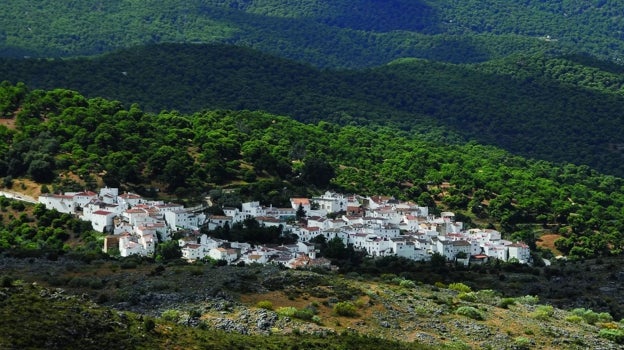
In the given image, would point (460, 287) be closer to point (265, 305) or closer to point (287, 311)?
point (265, 305)

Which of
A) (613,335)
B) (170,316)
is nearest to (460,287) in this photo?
(613,335)

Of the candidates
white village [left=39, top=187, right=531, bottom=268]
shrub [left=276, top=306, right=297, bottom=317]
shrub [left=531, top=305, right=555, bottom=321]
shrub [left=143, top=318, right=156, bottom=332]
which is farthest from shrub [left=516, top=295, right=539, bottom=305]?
shrub [left=143, top=318, right=156, bottom=332]

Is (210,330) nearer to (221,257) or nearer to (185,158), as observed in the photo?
(221,257)

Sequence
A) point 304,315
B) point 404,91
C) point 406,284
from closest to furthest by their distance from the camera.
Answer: point 304,315, point 406,284, point 404,91

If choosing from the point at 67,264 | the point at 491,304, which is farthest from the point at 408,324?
the point at 67,264

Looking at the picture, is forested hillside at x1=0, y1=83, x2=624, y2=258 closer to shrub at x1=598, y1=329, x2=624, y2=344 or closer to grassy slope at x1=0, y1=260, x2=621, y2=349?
grassy slope at x1=0, y1=260, x2=621, y2=349

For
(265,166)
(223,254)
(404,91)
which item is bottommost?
(223,254)

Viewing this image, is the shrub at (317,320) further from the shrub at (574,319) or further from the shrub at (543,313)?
the shrub at (574,319)
